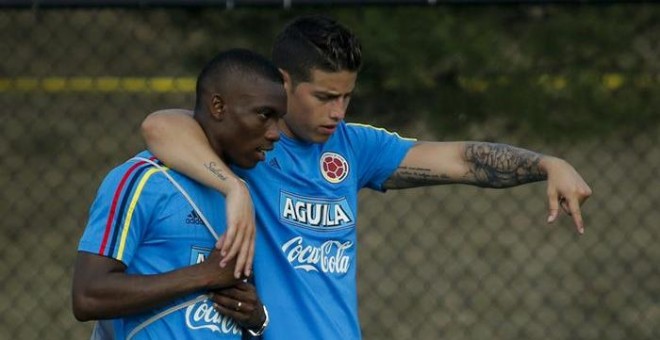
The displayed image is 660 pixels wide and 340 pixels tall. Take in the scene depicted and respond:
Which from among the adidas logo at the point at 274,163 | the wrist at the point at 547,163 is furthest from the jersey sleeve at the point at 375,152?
the wrist at the point at 547,163

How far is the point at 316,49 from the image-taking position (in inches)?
137

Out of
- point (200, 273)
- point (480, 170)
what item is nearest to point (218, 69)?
point (200, 273)

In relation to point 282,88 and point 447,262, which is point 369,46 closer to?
point 447,262

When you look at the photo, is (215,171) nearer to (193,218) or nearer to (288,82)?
(193,218)

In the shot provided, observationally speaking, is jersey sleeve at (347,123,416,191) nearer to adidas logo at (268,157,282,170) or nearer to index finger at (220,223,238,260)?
adidas logo at (268,157,282,170)

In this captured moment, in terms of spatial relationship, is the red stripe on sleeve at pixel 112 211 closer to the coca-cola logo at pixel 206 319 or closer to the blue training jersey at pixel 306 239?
the coca-cola logo at pixel 206 319

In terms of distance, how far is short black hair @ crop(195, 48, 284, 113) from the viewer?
3088mm

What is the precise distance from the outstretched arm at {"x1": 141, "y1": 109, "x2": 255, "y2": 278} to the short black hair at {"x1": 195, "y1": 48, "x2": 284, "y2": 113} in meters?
0.09

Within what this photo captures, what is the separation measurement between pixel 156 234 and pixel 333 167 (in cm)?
66

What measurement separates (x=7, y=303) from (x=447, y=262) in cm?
253

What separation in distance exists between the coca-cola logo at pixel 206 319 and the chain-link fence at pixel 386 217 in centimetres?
403

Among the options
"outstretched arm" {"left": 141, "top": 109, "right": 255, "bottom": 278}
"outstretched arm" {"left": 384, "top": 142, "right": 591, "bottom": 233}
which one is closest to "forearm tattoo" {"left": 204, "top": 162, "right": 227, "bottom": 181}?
"outstretched arm" {"left": 141, "top": 109, "right": 255, "bottom": 278}

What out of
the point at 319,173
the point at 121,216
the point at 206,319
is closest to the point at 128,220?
the point at 121,216

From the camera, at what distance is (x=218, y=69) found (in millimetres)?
3117
